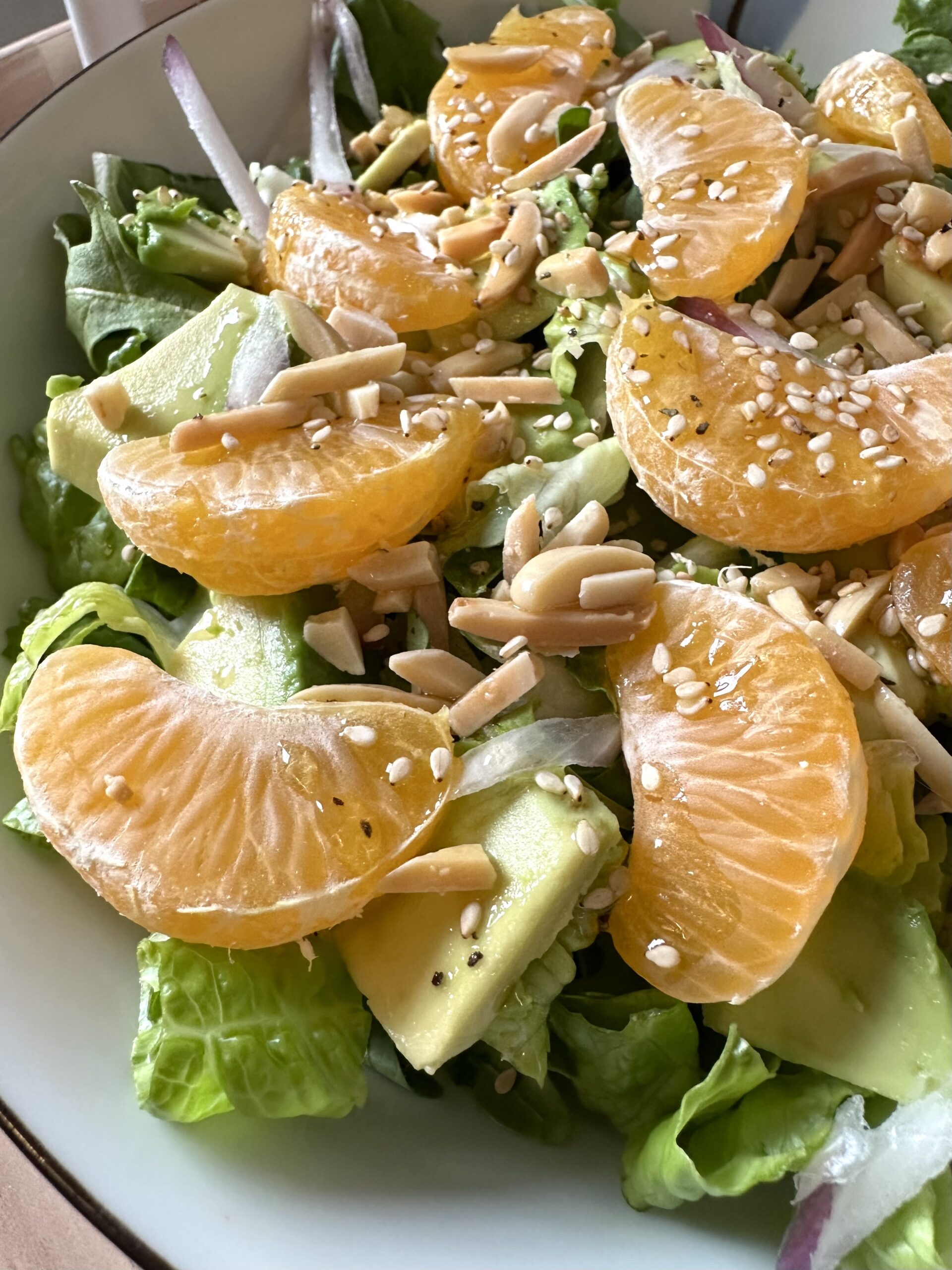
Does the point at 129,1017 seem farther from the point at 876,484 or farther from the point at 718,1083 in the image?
the point at 876,484

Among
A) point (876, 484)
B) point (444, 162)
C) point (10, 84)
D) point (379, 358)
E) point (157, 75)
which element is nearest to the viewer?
point (876, 484)

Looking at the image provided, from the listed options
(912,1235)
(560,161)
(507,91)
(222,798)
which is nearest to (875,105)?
(560,161)

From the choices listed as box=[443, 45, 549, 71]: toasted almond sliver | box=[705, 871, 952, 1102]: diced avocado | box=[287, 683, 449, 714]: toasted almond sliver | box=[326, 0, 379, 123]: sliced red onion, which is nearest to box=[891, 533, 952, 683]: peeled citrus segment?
box=[705, 871, 952, 1102]: diced avocado

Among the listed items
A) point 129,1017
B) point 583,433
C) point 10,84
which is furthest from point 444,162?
point 129,1017

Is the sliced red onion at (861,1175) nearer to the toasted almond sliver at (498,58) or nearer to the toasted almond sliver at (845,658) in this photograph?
the toasted almond sliver at (845,658)

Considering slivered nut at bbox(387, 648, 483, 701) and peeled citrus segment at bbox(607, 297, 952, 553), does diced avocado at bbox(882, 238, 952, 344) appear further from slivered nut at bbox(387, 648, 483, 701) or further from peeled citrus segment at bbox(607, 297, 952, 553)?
slivered nut at bbox(387, 648, 483, 701)

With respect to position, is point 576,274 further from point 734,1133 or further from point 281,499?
point 734,1133
